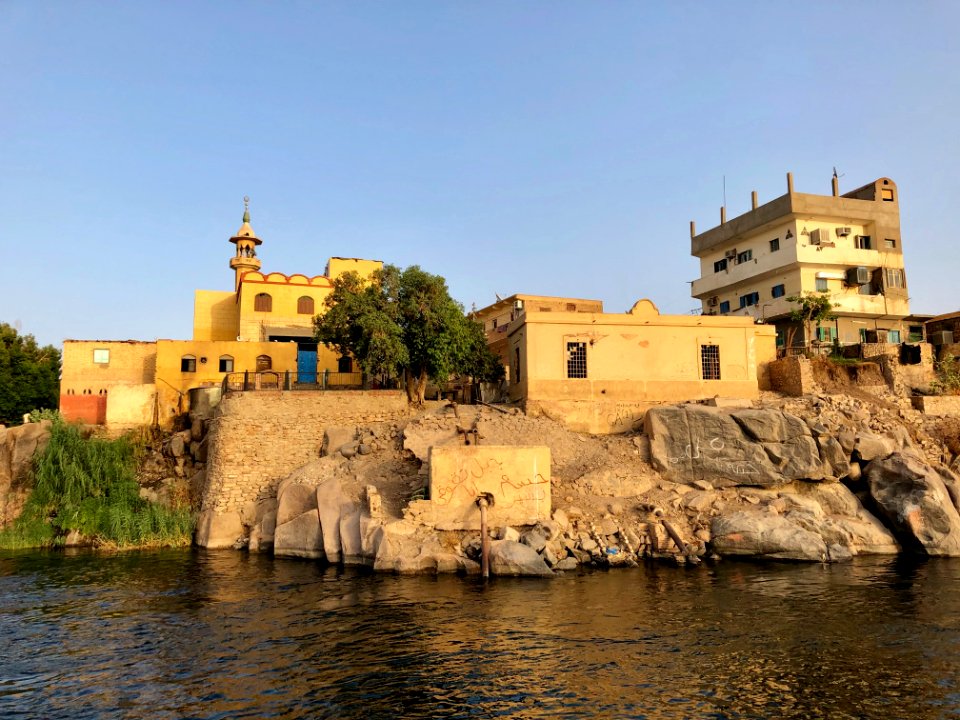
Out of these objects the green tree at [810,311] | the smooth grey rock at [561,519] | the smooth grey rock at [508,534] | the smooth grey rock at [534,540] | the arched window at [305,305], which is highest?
the arched window at [305,305]

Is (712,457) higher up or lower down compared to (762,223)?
lower down

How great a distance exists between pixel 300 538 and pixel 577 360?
45.2ft

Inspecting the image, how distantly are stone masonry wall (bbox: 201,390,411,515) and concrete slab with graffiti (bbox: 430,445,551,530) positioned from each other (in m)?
8.47

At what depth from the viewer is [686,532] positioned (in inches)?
898

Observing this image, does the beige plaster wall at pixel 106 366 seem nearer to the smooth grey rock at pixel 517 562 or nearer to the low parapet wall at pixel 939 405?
the smooth grey rock at pixel 517 562

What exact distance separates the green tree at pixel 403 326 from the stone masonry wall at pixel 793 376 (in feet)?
47.6

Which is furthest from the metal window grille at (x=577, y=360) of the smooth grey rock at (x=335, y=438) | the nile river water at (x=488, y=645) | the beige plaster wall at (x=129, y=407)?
the beige plaster wall at (x=129, y=407)

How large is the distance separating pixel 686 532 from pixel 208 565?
15.2 m

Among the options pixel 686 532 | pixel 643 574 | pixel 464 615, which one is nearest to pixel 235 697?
pixel 464 615

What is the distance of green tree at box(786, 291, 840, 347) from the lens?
39.6m

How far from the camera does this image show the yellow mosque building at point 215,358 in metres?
34.7

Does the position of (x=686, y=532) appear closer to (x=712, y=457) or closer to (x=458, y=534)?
(x=712, y=457)

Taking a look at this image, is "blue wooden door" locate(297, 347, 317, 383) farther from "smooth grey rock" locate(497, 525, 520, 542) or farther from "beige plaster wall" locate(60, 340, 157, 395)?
"smooth grey rock" locate(497, 525, 520, 542)

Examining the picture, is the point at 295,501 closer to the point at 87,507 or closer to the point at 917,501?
the point at 87,507
